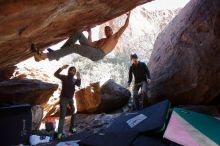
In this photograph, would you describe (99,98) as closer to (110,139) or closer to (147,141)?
(110,139)

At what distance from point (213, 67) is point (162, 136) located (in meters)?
5.67

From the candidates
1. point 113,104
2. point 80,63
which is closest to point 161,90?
point 113,104

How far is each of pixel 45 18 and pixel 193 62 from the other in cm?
570

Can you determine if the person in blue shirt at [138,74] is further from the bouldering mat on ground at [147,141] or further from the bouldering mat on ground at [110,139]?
the bouldering mat on ground at [147,141]

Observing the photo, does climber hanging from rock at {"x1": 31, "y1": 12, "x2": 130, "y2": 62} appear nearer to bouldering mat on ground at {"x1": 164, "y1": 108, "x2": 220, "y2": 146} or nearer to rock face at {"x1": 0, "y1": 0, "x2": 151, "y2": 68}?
rock face at {"x1": 0, "y1": 0, "x2": 151, "y2": 68}

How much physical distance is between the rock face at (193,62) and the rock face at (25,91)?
376 centimetres

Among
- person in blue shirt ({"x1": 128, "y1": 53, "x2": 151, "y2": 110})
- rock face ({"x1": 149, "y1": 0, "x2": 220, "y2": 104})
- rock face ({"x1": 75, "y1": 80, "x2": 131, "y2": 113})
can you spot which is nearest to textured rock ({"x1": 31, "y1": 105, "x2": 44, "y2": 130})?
rock face ({"x1": 75, "y1": 80, "x2": 131, "y2": 113})

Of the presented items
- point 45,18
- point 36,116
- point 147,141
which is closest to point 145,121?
point 147,141

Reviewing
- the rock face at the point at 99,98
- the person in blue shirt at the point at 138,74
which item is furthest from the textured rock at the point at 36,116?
the person in blue shirt at the point at 138,74

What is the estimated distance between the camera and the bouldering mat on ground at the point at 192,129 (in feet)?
17.5

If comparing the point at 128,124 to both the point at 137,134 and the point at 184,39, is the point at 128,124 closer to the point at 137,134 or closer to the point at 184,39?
the point at 137,134

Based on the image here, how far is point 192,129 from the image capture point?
578 centimetres

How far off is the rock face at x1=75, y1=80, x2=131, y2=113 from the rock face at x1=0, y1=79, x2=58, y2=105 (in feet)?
6.12

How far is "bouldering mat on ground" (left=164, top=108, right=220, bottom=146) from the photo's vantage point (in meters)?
5.33
